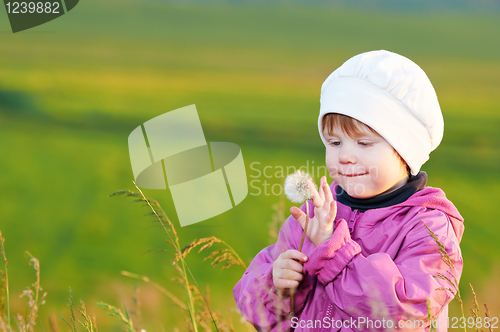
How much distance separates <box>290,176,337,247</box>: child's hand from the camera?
→ 1.64 m

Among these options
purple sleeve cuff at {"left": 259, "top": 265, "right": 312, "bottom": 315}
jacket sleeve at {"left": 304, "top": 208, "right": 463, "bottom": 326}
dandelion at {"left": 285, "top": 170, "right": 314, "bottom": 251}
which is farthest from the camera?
purple sleeve cuff at {"left": 259, "top": 265, "right": 312, "bottom": 315}

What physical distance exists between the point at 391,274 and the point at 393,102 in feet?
2.22

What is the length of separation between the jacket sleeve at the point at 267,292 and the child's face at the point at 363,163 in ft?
1.05

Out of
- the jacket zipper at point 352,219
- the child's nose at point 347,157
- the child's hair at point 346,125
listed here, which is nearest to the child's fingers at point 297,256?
the jacket zipper at point 352,219

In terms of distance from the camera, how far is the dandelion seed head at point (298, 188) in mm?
1659

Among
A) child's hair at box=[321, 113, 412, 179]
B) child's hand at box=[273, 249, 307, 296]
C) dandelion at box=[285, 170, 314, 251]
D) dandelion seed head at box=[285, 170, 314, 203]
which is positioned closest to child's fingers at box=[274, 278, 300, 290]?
child's hand at box=[273, 249, 307, 296]

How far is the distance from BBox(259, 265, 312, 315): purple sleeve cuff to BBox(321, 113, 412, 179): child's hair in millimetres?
586

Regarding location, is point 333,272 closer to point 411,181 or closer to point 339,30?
point 411,181

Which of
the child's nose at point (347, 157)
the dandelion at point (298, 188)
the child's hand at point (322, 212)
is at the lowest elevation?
the child's hand at point (322, 212)

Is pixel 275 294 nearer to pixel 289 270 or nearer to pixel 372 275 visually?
pixel 289 270

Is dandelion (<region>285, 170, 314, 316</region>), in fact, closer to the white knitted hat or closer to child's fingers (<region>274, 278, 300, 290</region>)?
child's fingers (<region>274, 278, 300, 290</region>)

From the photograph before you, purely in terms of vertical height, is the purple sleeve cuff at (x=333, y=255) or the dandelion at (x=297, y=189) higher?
the dandelion at (x=297, y=189)

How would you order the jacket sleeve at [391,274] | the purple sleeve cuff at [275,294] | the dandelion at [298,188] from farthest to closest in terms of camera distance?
the purple sleeve cuff at [275,294], the dandelion at [298,188], the jacket sleeve at [391,274]

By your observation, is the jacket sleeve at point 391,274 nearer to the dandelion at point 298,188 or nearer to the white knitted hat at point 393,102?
the dandelion at point 298,188
